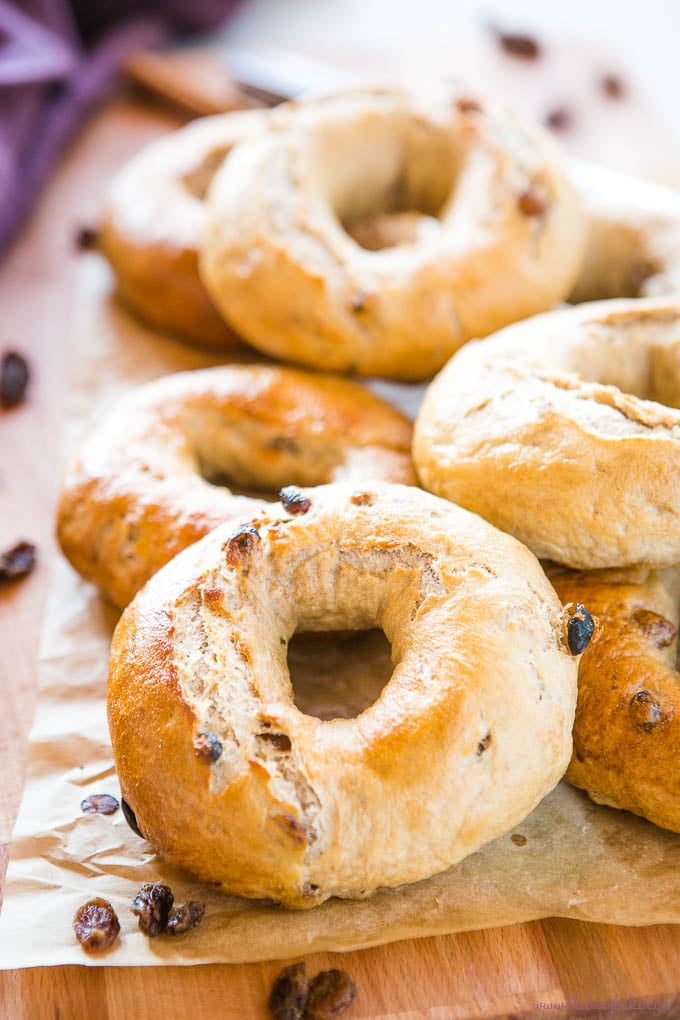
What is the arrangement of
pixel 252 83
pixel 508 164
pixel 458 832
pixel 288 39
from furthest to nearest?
pixel 288 39
pixel 252 83
pixel 508 164
pixel 458 832

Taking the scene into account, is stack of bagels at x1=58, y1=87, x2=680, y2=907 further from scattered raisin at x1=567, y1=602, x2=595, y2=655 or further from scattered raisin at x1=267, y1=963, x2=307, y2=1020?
scattered raisin at x1=267, y1=963, x2=307, y2=1020

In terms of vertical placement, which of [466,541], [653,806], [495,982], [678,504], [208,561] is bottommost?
[495,982]

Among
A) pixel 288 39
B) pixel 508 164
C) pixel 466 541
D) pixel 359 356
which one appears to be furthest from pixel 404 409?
pixel 288 39

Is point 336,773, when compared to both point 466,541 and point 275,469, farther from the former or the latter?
point 275,469

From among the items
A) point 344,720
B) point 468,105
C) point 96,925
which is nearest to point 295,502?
point 344,720

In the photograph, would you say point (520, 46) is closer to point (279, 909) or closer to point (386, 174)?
point (386, 174)

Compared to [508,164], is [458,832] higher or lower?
lower

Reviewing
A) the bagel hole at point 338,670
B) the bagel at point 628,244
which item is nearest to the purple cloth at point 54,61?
the bagel at point 628,244

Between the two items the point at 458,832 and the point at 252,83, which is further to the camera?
the point at 252,83
